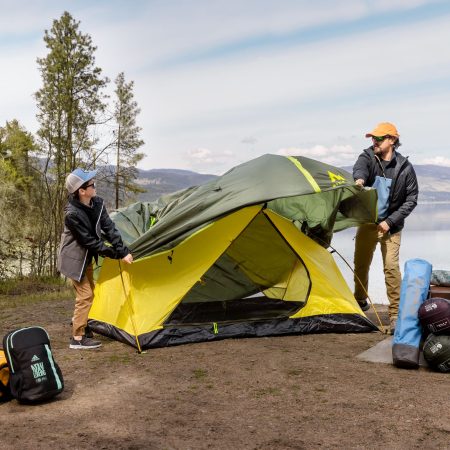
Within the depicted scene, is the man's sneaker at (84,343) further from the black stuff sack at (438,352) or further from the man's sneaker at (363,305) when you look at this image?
the man's sneaker at (363,305)

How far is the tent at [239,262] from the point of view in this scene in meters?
6.00

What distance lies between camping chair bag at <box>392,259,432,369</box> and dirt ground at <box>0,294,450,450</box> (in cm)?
13

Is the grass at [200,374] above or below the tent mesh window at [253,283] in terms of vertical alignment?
below

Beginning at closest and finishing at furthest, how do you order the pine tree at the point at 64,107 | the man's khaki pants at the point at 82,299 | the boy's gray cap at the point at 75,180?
the boy's gray cap at the point at 75,180
the man's khaki pants at the point at 82,299
the pine tree at the point at 64,107

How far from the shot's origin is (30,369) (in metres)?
4.28

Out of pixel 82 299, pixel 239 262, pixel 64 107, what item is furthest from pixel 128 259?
A: pixel 64 107

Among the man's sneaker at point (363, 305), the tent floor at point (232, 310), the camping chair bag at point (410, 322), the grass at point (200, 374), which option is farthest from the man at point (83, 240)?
the man's sneaker at point (363, 305)

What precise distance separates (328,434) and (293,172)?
3.10 metres

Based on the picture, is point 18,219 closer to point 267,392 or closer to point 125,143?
point 125,143

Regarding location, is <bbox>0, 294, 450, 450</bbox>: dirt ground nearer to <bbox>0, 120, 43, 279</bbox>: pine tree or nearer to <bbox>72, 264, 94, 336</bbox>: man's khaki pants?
<bbox>72, 264, 94, 336</bbox>: man's khaki pants

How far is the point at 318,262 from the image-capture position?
6.92 metres

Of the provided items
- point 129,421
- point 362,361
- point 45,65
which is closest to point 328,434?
point 129,421

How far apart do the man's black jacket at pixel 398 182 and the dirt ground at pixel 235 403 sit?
5.20ft

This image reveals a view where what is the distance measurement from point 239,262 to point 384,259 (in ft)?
6.77
